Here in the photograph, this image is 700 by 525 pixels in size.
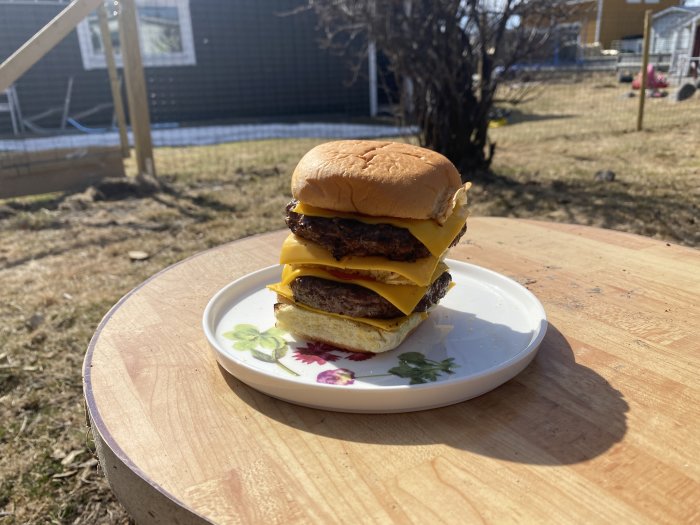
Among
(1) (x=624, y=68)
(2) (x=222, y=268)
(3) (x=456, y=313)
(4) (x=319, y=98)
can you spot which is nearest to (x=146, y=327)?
(2) (x=222, y=268)

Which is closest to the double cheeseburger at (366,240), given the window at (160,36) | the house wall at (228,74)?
the house wall at (228,74)

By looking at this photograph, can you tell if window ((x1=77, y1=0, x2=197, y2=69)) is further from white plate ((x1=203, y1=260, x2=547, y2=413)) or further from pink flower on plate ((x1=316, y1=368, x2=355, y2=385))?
pink flower on plate ((x1=316, y1=368, x2=355, y2=385))

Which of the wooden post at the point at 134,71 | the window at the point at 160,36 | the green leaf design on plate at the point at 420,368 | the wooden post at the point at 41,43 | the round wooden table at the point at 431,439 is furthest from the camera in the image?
Result: the window at the point at 160,36

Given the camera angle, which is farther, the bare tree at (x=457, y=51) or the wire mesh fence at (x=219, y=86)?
the wire mesh fence at (x=219, y=86)

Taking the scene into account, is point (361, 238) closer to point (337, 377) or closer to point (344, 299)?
point (344, 299)

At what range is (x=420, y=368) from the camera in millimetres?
1179

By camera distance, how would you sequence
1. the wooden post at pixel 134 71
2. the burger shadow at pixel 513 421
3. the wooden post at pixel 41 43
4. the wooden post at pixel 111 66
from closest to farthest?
1. the burger shadow at pixel 513 421
2. the wooden post at pixel 41 43
3. the wooden post at pixel 134 71
4. the wooden post at pixel 111 66

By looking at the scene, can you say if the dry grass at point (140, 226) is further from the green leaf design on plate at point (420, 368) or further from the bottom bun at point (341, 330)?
the green leaf design on plate at point (420, 368)

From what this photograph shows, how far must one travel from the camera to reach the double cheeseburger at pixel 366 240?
1.21 meters

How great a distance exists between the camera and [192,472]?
0.95m

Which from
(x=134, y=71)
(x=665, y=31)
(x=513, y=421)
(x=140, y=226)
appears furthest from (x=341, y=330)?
(x=665, y=31)

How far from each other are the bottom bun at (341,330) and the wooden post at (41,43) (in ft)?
12.6

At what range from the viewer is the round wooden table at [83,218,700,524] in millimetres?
857

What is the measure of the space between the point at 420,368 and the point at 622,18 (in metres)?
34.9
